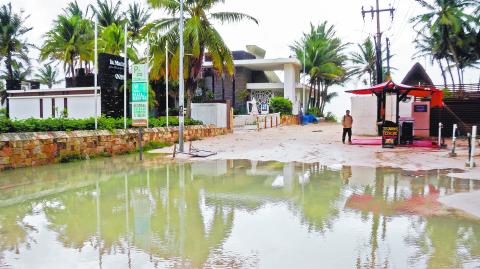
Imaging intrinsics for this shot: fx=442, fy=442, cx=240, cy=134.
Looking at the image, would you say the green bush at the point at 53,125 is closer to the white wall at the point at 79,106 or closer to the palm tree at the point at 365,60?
the white wall at the point at 79,106

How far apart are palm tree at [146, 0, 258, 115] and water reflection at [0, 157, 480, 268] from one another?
1309 cm

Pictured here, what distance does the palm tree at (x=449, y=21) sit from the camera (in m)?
37.7

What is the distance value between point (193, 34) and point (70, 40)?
20.2 m

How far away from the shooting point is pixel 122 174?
1109 centimetres

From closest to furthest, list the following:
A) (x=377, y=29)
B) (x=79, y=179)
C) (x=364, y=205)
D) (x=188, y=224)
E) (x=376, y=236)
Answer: (x=376, y=236) < (x=188, y=224) < (x=364, y=205) < (x=79, y=179) < (x=377, y=29)

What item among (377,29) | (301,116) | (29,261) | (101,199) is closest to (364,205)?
(101,199)

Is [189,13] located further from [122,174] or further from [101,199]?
[101,199]

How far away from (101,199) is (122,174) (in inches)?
126

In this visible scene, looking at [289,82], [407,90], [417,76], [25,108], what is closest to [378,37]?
[417,76]

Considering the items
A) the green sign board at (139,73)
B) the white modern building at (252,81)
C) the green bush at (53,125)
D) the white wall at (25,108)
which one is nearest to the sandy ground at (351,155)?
the green bush at (53,125)

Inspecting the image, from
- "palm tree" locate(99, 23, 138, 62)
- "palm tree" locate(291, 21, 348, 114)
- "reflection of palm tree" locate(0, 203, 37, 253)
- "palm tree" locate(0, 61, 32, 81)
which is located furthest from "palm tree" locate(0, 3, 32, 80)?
"reflection of palm tree" locate(0, 203, 37, 253)

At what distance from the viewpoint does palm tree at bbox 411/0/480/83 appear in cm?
3772

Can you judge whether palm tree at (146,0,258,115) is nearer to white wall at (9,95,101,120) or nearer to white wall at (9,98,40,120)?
white wall at (9,95,101,120)

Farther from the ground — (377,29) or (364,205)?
(377,29)
